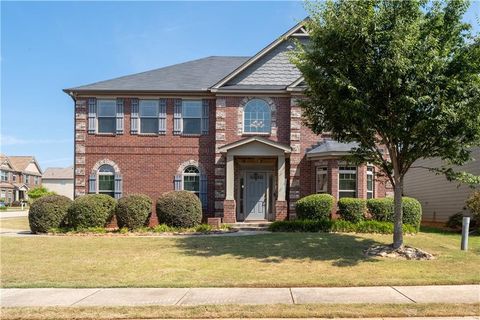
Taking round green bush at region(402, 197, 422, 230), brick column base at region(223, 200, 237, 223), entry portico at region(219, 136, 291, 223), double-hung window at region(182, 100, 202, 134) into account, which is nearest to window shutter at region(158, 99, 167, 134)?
double-hung window at region(182, 100, 202, 134)

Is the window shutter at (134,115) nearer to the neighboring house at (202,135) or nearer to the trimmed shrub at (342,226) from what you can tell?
the neighboring house at (202,135)

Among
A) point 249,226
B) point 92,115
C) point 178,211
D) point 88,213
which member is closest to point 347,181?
point 249,226

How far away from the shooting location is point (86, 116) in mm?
20375

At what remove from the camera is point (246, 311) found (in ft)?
22.3

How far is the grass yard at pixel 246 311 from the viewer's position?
6.60m

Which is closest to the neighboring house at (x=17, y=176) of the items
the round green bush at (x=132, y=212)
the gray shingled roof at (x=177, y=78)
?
the gray shingled roof at (x=177, y=78)

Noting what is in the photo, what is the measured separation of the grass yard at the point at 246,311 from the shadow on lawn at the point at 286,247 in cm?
369

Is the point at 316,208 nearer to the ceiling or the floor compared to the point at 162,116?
nearer to the floor

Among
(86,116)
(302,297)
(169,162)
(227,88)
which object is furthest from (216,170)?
(302,297)

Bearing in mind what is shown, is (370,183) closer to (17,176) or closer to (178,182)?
(178,182)

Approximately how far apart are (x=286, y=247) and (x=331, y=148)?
704cm

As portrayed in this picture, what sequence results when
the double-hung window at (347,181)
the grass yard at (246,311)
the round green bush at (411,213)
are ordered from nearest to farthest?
the grass yard at (246,311), the round green bush at (411,213), the double-hung window at (347,181)

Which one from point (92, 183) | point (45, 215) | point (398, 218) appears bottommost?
point (45, 215)

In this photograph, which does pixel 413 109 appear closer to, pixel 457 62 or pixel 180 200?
pixel 457 62
